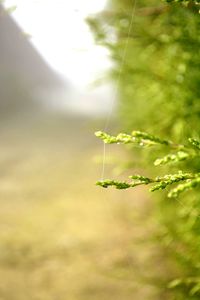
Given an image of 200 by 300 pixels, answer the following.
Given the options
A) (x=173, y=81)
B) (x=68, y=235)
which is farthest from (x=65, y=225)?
(x=173, y=81)

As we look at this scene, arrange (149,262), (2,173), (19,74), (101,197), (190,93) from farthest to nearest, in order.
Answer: (19,74) < (2,173) < (101,197) < (149,262) < (190,93)

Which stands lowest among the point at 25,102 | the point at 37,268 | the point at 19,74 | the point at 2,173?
the point at 37,268

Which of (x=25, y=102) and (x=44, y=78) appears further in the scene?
(x=44, y=78)

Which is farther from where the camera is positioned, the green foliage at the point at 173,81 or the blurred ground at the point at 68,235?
the blurred ground at the point at 68,235

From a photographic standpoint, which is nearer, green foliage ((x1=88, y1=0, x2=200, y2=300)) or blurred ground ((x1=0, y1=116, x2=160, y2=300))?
green foliage ((x1=88, y1=0, x2=200, y2=300))

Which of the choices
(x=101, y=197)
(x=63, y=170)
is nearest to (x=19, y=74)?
(x=63, y=170)

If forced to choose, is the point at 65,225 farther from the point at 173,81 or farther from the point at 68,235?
the point at 173,81

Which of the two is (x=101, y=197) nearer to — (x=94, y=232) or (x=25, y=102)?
(x=94, y=232)

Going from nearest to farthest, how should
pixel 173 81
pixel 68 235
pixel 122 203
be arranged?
pixel 173 81 → pixel 68 235 → pixel 122 203
